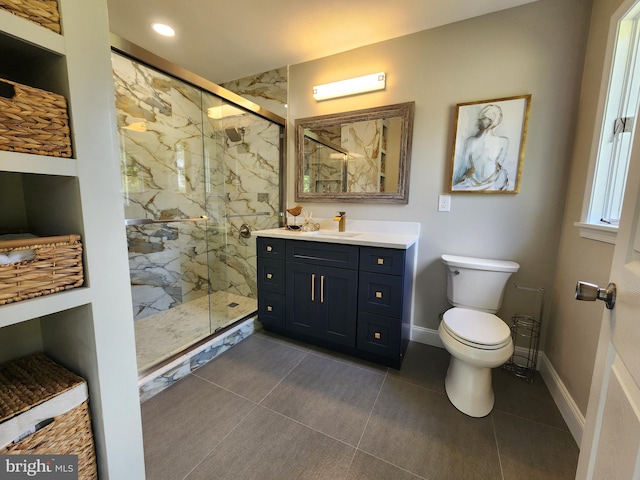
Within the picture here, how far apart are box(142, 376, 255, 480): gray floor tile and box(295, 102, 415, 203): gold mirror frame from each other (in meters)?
1.64

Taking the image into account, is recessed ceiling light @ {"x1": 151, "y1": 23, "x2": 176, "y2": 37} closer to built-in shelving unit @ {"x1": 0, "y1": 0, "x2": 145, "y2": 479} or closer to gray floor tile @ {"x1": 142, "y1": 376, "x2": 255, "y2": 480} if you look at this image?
built-in shelving unit @ {"x1": 0, "y1": 0, "x2": 145, "y2": 479}

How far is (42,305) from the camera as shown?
0.66m

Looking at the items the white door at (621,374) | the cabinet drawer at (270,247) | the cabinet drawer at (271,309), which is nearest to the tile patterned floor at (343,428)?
the cabinet drawer at (271,309)

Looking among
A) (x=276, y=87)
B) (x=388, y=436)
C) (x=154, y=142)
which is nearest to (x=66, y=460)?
(x=388, y=436)

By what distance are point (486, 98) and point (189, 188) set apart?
8.33 feet

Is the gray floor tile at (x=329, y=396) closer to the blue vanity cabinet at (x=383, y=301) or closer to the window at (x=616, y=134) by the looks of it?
the blue vanity cabinet at (x=383, y=301)

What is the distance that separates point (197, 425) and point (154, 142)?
7.35 feet

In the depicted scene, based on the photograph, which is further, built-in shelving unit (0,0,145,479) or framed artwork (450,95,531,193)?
framed artwork (450,95,531,193)

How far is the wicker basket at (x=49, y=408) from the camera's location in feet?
2.25

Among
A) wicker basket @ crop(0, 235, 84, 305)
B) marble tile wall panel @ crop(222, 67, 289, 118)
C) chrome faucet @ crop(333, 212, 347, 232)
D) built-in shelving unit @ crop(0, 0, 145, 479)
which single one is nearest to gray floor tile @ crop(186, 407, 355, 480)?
built-in shelving unit @ crop(0, 0, 145, 479)

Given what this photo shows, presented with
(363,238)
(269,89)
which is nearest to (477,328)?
(363,238)

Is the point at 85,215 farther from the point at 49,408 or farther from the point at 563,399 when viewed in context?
the point at 563,399

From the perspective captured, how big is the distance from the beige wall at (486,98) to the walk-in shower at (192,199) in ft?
3.27

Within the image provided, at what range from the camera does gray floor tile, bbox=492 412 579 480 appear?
109 cm
